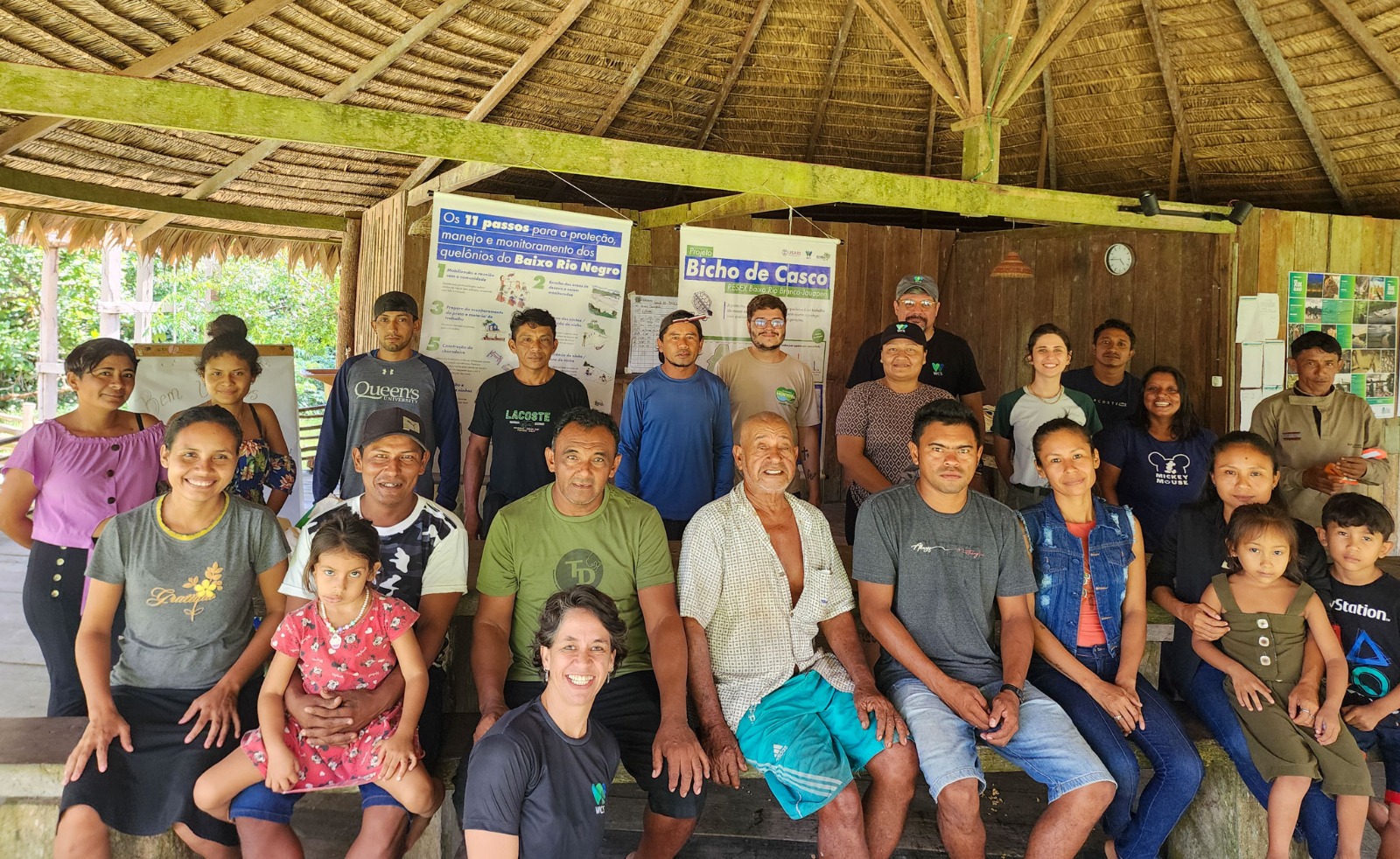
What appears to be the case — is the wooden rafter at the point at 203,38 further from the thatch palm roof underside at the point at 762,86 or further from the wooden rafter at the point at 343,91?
the wooden rafter at the point at 343,91

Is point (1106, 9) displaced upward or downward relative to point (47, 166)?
upward

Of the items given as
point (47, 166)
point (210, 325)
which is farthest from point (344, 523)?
point (47, 166)

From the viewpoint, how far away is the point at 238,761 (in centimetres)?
244

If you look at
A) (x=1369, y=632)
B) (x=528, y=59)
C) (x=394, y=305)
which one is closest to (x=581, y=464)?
(x=394, y=305)

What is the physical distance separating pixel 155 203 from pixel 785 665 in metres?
5.69

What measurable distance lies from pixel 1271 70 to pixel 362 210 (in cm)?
628

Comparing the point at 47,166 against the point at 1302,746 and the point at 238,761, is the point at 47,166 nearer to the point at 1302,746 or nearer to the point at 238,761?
the point at 238,761

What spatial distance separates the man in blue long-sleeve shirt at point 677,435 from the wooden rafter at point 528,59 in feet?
7.06

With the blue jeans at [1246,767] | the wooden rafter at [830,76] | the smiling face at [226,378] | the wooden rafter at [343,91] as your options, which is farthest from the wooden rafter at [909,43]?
the smiling face at [226,378]

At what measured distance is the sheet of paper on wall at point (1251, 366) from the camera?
6172mm

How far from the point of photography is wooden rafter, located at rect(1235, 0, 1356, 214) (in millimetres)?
5559

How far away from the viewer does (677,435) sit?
3.85 m

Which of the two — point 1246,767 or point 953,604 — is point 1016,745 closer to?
point 953,604

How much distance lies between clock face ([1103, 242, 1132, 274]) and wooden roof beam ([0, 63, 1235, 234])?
912mm
